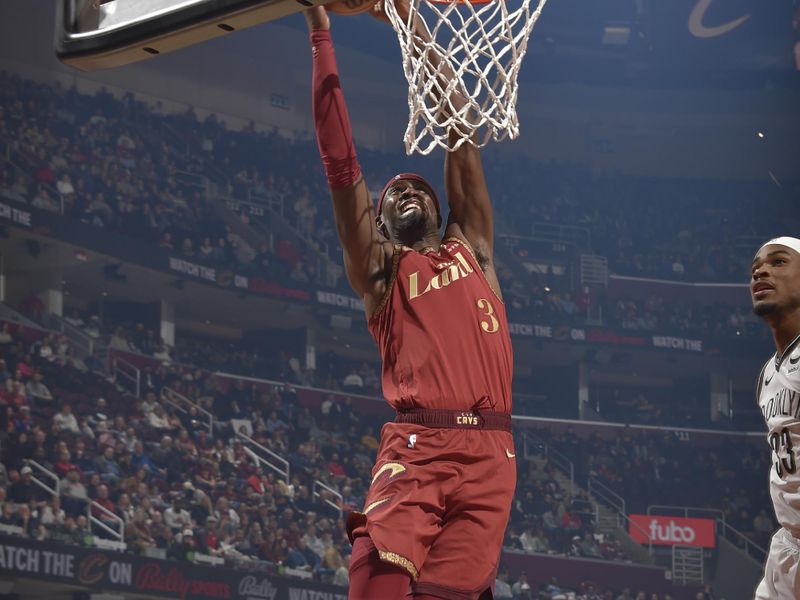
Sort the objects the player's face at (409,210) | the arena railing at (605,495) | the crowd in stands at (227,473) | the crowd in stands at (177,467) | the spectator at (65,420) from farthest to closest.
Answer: the arena railing at (605,495)
the spectator at (65,420)
the crowd in stands at (227,473)
the crowd in stands at (177,467)
the player's face at (409,210)

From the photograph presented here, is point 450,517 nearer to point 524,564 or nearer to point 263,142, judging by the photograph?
point 524,564

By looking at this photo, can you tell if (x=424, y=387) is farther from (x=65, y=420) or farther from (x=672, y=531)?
(x=672, y=531)

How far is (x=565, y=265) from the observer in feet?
66.0

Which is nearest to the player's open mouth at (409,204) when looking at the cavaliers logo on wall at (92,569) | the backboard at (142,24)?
the backboard at (142,24)

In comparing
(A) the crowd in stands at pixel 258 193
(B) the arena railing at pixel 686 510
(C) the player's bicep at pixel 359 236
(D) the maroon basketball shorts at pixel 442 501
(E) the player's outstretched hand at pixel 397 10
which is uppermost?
(A) the crowd in stands at pixel 258 193

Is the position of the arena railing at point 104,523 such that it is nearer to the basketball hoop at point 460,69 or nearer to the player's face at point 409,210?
the player's face at point 409,210

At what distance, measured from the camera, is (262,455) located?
15.4 m

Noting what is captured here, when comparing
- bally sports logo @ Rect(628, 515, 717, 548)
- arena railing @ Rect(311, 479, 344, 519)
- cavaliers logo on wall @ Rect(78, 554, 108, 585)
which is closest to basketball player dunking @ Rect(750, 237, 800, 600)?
cavaliers logo on wall @ Rect(78, 554, 108, 585)

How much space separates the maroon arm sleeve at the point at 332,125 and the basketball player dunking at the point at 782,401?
5.44 ft

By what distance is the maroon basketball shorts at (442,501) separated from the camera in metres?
3.26

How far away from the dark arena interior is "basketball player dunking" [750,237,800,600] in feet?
23.9

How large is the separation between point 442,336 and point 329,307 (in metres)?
14.3

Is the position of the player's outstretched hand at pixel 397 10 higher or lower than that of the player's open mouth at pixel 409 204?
higher

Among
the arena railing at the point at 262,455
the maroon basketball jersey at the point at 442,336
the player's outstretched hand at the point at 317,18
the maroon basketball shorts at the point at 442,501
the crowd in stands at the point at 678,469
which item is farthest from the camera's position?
the crowd in stands at the point at 678,469
